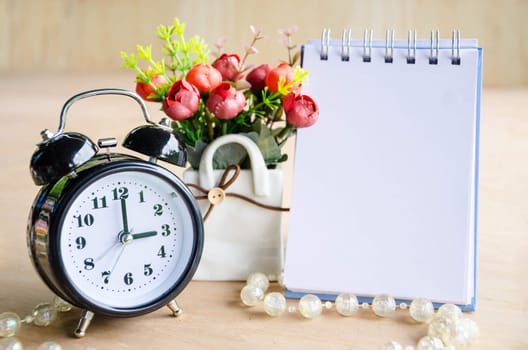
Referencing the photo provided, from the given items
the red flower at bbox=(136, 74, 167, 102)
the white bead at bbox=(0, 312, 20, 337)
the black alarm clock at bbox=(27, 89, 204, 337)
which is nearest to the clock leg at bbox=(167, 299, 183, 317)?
the black alarm clock at bbox=(27, 89, 204, 337)

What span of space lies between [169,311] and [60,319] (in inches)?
6.5

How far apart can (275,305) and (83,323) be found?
291mm

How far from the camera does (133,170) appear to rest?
1.18 m

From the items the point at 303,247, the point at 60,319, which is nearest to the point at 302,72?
the point at 303,247

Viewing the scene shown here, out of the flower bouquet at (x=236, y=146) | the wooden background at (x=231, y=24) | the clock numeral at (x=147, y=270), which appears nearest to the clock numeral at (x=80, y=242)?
the clock numeral at (x=147, y=270)

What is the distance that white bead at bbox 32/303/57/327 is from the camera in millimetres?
1238

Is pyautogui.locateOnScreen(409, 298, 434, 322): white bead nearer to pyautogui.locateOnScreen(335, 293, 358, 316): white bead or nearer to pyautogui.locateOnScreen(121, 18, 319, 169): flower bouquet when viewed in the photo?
pyautogui.locateOnScreen(335, 293, 358, 316): white bead

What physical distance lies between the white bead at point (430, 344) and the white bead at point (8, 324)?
585mm

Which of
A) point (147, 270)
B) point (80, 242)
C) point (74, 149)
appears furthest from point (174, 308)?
point (74, 149)

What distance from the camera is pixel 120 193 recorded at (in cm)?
120

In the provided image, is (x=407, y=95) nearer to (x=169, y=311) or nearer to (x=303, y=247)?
(x=303, y=247)

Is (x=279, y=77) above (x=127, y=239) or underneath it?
above

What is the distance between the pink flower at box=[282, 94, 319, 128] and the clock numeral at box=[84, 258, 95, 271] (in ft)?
1.27

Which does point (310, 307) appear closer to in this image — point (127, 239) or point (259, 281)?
point (259, 281)
